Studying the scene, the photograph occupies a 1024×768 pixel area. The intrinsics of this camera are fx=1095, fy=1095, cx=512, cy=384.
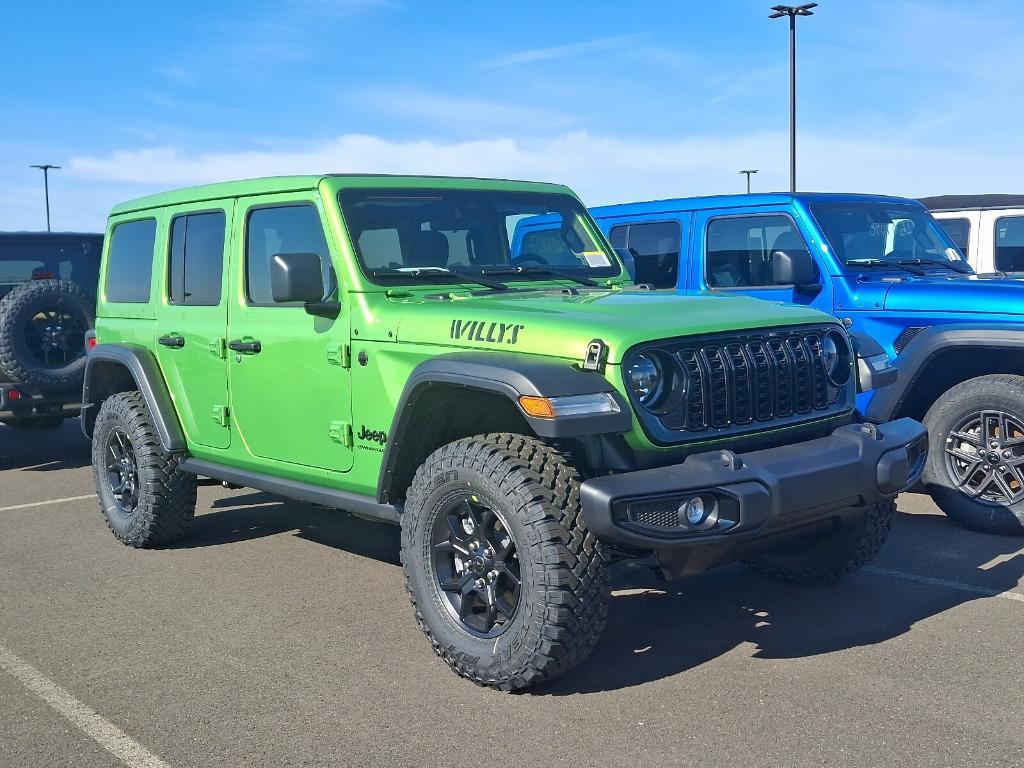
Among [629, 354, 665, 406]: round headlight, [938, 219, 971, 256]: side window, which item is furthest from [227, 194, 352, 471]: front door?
[938, 219, 971, 256]: side window

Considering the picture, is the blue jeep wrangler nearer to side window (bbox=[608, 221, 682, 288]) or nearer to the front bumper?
side window (bbox=[608, 221, 682, 288])

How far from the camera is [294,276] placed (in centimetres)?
445

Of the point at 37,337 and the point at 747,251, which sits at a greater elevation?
the point at 747,251

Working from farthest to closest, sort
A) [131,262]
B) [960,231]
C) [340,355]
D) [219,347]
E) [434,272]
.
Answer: [960,231]
[131,262]
[219,347]
[434,272]
[340,355]

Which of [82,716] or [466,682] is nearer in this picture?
[82,716]

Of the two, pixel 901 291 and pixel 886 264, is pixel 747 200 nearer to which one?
pixel 886 264

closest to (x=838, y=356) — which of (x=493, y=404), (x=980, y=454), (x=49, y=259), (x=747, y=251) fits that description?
(x=493, y=404)

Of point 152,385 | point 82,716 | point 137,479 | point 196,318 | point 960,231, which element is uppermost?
point 960,231

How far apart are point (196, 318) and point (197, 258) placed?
13.0 inches

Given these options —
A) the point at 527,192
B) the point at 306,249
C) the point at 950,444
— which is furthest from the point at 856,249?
the point at 306,249

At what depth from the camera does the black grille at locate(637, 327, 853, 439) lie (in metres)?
3.87

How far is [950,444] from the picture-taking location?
19.9 feet

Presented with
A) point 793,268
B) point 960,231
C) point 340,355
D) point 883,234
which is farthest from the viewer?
point 960,231

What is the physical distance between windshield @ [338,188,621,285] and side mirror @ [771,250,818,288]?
58.3 inches
